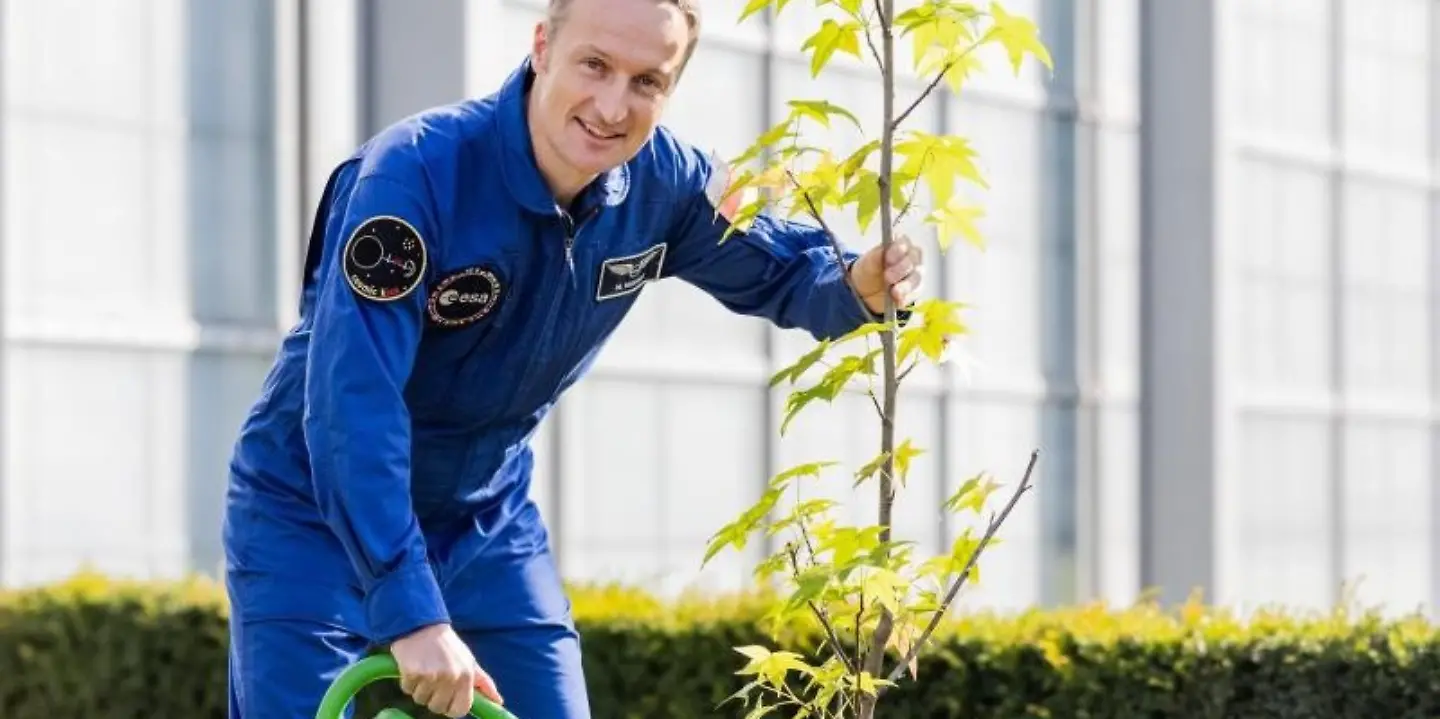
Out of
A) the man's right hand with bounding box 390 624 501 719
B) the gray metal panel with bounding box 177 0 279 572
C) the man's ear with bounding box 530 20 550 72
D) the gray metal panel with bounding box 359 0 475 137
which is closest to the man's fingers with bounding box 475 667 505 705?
the man's right hand with bounding box 390 624 501 719

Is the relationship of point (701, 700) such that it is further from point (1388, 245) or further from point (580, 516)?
point (1388, 245)

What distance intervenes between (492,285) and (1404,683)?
8.86 feet

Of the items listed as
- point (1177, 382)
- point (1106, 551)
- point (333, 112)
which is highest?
point (333, 112)

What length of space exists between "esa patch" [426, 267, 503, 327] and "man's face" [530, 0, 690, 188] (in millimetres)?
174

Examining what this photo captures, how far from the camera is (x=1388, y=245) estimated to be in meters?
15.4

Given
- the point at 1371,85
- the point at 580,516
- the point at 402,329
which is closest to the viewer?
the point at 402,329

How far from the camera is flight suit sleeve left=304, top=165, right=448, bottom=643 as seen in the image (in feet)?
9.48

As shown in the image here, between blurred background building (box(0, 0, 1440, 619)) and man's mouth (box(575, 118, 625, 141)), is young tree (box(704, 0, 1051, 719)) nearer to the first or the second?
man's mouth (box(575, 118, 625, 141))

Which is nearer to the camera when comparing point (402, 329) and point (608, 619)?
point (402, 329)

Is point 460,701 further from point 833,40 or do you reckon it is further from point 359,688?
point 833,40

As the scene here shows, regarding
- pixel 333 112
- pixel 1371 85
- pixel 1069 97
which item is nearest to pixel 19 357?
pixel 333 112

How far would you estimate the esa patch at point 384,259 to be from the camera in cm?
300

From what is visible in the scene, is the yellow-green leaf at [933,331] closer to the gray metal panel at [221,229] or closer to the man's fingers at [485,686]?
the man's fingers at [485,686]

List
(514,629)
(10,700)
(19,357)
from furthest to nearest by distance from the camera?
(19,357)
(10,700)
(514,629)
